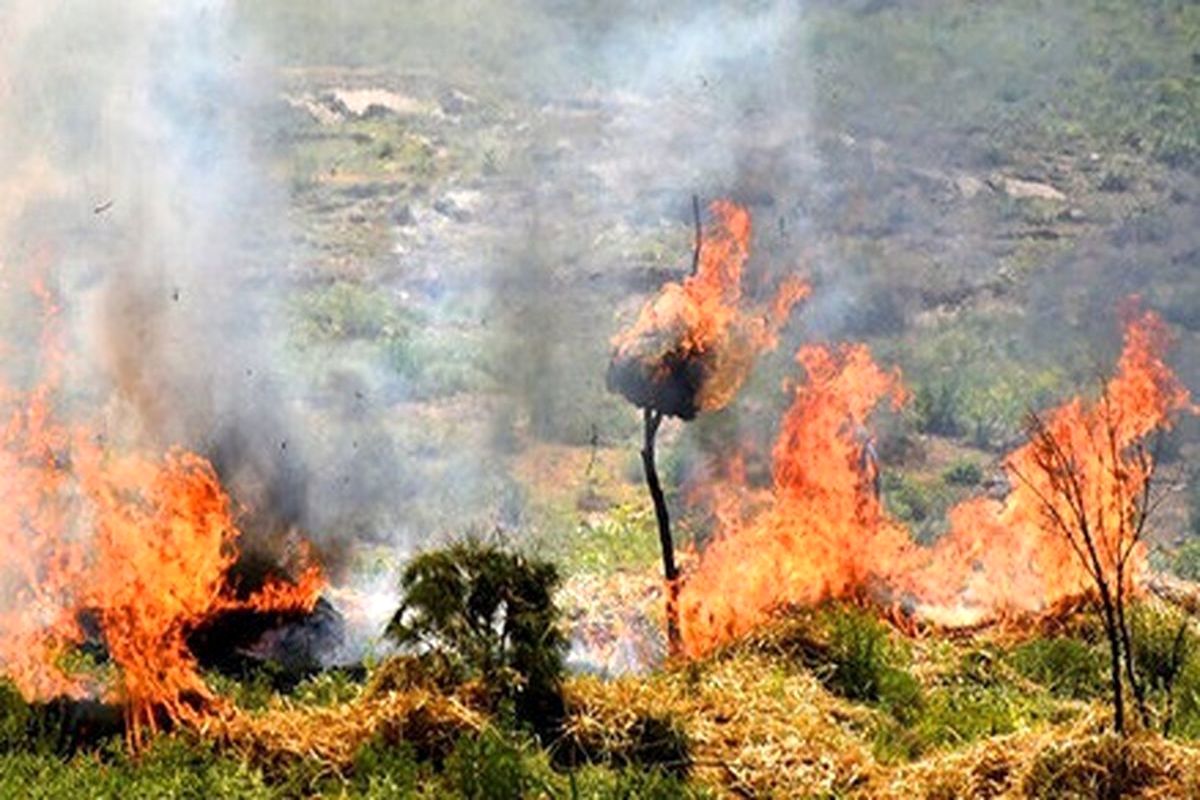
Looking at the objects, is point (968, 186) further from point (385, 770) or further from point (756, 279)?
point (385, 770)

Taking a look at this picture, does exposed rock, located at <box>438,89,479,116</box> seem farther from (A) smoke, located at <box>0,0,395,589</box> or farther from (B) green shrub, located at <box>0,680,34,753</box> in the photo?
(B) green shrub, located at <box>0,680,34,753</box>

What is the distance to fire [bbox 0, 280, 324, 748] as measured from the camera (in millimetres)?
9383

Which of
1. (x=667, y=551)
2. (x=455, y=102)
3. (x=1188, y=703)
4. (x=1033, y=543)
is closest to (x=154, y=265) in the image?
(x=667, y=551)

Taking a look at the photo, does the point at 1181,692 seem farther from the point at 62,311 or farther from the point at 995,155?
the point at 995,155

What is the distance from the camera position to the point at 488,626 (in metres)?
9.20

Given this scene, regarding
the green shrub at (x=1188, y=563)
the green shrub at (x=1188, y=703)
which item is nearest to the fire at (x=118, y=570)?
the green shrub at (x=1188, y=703)

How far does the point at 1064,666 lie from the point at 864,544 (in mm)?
2368

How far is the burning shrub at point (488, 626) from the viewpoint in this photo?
29.7ft

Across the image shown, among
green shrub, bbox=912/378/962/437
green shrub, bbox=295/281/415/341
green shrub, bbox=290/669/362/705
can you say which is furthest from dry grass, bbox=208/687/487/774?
green shrub, bbox=295/281/415/341

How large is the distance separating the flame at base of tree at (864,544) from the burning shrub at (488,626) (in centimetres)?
282

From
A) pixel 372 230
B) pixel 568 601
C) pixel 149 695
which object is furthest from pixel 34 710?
pixel 372 230

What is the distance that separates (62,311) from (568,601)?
436 inches

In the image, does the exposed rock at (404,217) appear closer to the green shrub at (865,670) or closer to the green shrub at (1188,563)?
the green shrub at (1188,563)

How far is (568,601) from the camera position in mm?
13797
